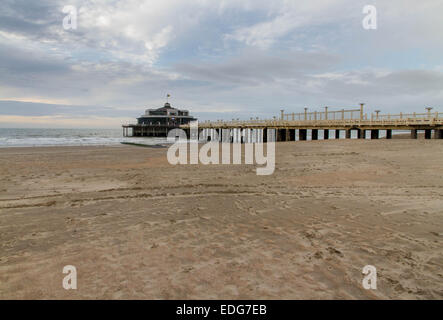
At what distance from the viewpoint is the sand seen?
11.4ft

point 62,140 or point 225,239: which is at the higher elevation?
point 62,140

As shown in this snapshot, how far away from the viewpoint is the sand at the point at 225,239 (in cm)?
349

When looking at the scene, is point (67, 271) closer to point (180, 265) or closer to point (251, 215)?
point (180, 265)

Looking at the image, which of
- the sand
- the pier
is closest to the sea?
the pier

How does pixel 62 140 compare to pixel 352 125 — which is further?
pixel 62 140

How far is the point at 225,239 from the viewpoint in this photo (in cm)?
504

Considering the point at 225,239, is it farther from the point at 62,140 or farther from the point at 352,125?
the point at 62,140

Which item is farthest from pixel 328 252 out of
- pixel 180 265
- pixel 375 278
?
pixel 180 265

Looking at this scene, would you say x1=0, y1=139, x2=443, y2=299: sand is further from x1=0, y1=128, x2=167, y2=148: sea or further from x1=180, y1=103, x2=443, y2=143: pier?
x1=0, y1=128, x2=167, y2=148: sea

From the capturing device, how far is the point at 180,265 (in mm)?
4055

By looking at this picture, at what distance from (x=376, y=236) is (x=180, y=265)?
3.66 metres

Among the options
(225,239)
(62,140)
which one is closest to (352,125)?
(225,239)
